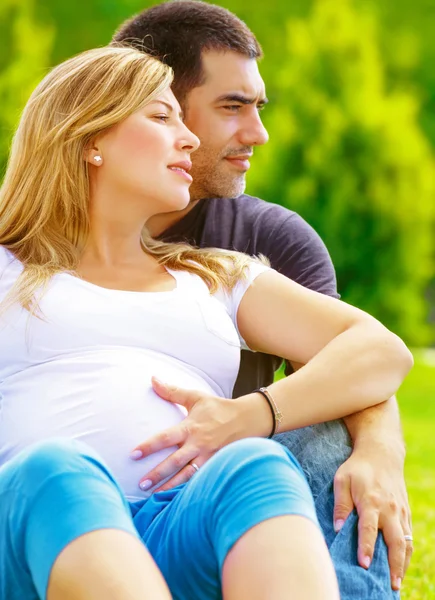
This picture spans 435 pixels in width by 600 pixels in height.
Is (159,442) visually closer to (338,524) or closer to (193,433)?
(193,433)

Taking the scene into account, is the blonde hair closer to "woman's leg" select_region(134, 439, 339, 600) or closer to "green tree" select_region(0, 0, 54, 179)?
"woman's leg" select_region(134, 439, 339, 600)

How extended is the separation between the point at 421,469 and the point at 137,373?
4820 mm

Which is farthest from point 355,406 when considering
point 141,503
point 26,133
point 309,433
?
point 26,133

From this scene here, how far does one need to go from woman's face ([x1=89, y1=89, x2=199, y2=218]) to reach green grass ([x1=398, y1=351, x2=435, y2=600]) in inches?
63.1

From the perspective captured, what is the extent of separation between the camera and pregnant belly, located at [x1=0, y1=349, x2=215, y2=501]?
222 centimetres

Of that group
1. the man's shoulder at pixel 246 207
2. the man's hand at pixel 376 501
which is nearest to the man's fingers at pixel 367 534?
the man's hand at pixel 376 501

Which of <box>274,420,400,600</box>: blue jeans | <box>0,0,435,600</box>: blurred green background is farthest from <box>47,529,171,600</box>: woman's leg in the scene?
<box>0,0,435,600</box>: blurred green background

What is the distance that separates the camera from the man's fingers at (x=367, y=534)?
7.09 feet

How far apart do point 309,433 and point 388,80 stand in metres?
20.3

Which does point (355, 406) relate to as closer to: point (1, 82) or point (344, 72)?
point (1, 82)

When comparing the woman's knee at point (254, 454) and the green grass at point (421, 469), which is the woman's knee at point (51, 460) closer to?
the woman's knee at point (254, 454)

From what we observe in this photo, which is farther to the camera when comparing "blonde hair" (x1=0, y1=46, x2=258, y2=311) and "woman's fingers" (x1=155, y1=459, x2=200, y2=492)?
"blonde hair" (x1=0, y1=46, x2=258, y2=311)

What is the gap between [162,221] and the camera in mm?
3426

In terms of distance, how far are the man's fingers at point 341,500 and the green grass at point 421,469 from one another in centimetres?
107
